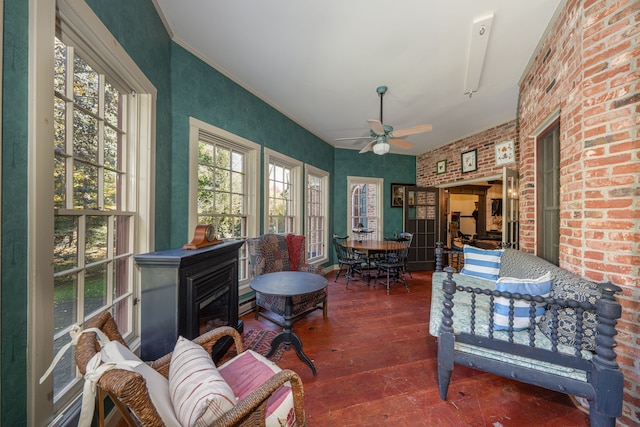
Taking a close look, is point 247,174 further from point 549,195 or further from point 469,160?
point 469,160

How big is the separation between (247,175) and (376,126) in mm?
1887

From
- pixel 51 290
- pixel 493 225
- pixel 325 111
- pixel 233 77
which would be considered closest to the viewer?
pixel 51 290

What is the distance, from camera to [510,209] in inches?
135

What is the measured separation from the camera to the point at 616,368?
1312 millimetres

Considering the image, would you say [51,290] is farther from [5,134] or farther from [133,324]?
[133,324]

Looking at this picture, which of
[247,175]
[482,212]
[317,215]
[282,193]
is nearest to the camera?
[247,175]

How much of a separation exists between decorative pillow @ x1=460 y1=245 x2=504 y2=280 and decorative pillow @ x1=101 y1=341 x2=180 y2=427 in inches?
131

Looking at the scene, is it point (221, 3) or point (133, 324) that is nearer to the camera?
point (133, 324)

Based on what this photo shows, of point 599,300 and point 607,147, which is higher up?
point 607,147

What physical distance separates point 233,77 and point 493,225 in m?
9.36

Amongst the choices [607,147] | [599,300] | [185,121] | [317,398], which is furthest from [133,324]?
[607,147]

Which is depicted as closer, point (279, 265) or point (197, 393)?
point (197, 393)

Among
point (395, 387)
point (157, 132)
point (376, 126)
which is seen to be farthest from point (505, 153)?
point (157, 132)

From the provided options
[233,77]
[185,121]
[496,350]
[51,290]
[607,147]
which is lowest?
[496,350]
